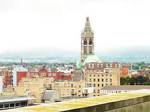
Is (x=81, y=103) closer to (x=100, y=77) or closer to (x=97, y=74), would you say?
(x=100, y=77)

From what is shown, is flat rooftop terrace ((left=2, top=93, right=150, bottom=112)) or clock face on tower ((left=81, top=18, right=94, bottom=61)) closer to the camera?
flat rooftop terrace ((left=2, top=93, right=150, bottom=112))

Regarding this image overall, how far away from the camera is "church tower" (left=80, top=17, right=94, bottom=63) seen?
82062 millimetres

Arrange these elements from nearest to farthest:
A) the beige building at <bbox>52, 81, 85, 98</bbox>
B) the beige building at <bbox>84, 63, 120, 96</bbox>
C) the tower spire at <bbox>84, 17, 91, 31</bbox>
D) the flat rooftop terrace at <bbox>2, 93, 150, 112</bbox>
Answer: the flat rooftop terrace at <bbox>2, 93, 150, 112</bbox>, the beige building at <bbox>52, 81, 85, 98</bbox>, the beige building at <bbox>84, 63, 120, 96</bbox>, the tower spire at <bbox>84, 17, 91, 31</bbox>

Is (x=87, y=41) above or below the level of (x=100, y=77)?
above

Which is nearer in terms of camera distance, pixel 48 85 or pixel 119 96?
pixel 119 96

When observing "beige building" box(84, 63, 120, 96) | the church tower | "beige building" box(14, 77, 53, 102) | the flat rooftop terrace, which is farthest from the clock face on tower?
the flat rooftop terrace

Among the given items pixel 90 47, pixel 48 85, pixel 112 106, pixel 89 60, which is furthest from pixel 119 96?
pixel 90 47

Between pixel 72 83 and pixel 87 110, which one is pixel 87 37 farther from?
pixel 87 110

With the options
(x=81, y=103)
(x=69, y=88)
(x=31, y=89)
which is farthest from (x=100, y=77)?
(x=81, y=103)

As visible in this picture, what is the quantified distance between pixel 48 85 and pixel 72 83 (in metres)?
3.77

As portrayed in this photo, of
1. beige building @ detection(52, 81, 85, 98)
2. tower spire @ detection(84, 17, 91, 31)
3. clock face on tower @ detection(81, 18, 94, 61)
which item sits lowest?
beige building @ detection(52, 81, 85, 98)

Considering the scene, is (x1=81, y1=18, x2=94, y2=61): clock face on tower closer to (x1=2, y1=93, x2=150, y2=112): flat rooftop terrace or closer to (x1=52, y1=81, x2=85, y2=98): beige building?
(x1=52, y1=81, x2=85, y2=98): beige building

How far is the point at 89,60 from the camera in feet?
253

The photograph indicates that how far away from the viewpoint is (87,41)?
83.6 m
